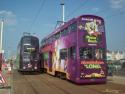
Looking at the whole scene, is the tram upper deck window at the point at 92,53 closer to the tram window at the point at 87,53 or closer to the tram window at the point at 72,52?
the tram window at the point at 87,53

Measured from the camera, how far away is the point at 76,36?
19781 mm

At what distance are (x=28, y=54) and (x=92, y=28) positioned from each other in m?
13.8

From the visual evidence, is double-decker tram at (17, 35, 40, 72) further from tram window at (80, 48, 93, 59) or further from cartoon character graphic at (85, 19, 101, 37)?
tram window at (80, 48, 93, 59)

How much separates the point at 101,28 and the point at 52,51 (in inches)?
378

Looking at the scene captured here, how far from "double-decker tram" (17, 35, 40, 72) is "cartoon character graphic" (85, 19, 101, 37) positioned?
13.4 m

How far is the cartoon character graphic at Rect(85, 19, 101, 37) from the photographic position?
65.9 feet

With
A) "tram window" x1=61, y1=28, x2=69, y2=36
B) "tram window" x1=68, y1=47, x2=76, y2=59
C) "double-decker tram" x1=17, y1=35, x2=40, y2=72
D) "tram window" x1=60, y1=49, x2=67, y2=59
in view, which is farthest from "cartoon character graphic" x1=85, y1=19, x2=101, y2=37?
"double-decker tram" x1=17, y1=35, x2=40, y2=72

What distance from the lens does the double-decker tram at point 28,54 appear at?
3234 centimetres

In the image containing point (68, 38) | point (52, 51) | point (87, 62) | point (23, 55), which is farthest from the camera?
point (23, 55)

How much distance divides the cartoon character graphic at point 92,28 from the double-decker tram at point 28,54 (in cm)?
1343

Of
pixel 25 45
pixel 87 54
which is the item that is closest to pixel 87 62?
pixel 87 54

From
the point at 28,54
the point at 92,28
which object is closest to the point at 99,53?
the point at 92,28

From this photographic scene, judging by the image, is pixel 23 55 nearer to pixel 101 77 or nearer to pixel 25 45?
pixel 25 45

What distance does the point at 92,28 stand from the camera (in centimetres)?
2023
